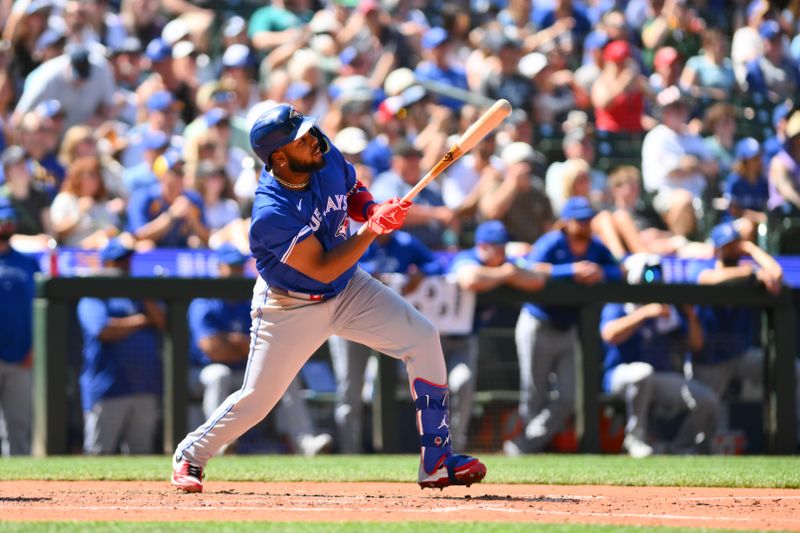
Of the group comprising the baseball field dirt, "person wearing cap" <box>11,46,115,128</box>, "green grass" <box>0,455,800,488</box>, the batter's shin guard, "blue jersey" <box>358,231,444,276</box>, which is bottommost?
"green grass" <box>0,455,800,488</box>

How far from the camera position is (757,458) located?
380 inches

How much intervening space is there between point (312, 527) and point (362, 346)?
4639 millimetres

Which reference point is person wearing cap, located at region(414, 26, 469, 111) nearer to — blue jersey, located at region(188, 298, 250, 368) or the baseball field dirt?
blue jersey, located at region(188, 298, 250, 368)

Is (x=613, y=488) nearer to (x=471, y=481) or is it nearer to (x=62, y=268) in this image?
(x=471, y=481)

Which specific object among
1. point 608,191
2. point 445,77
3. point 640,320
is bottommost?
point 640,320

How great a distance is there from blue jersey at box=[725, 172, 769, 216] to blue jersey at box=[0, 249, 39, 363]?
5.91 meters

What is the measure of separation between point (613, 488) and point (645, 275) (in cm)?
345

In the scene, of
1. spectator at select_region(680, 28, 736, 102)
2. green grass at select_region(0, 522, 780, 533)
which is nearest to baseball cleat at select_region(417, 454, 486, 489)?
green grass at select_region(0, 522, 780, 533)

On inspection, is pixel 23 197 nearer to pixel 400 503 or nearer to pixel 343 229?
pixel 343 229

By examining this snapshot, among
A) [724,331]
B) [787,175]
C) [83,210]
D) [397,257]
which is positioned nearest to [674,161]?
[787,175]

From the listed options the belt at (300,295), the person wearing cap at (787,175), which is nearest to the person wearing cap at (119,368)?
the belt at (300,295)

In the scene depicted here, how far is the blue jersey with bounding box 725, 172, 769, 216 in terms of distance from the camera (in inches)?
483

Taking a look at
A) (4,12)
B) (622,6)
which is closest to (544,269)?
(4,12)

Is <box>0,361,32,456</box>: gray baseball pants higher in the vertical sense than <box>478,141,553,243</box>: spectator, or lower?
lower
